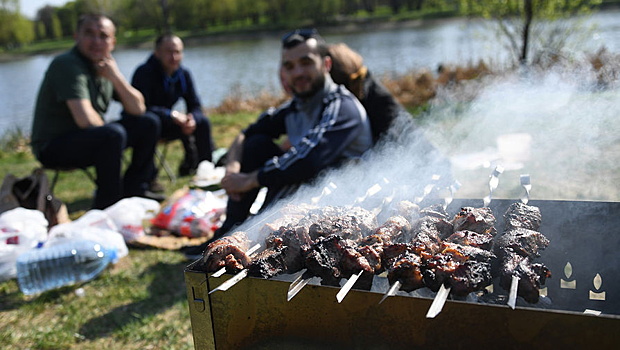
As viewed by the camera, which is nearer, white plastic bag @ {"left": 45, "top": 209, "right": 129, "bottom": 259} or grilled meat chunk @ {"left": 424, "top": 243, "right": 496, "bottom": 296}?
grilled meat chunk @ {"left": 424, "top": 243, "right": 496, "bottom": 296}

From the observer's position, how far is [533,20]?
36.4 feet

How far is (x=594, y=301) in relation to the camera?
2.14 meters

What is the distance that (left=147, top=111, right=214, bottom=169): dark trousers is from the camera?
6.36 m

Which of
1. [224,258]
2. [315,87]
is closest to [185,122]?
[315,87]

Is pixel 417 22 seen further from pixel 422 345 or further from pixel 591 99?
pixel 422 345

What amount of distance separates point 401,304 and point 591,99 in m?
3.46

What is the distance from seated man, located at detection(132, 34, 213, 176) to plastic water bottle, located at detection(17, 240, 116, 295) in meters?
2.56

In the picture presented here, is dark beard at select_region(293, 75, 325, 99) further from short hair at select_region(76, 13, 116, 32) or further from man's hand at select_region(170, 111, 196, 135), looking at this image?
man's hand at select_region(170, 111, 196, 135)

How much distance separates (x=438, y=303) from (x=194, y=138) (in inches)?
237

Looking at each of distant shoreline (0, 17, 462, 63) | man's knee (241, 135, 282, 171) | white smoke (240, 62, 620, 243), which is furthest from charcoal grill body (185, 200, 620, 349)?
distant shoreline (0, 17, 462, 63)

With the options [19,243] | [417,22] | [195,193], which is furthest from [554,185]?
[417,22]

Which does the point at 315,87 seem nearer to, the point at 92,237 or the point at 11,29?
the point at 92,237

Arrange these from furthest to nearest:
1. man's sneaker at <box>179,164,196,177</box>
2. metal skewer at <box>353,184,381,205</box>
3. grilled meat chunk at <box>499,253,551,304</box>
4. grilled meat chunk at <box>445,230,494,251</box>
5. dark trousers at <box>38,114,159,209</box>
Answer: man's sneaker at <box>179,164,196,177</box>, dark trousers at <box>38,114,159,209</box>, metal skewer at <box>353,184,381,205</box>, grilled meat chunk at <box>445,230,494,251</box>, grilled meat chunk at <box>499,253,551,304</box>

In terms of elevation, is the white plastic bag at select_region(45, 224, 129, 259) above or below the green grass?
above
